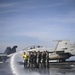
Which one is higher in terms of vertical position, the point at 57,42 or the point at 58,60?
the point at 57,42

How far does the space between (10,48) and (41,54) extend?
3350 cm

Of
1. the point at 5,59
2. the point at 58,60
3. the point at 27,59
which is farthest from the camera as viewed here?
the point at 5,59

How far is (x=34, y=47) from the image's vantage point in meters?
40.1

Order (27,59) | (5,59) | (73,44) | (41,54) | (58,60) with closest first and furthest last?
(41,54)
(27,59)
(73,44)
(58,60)
(5,59)

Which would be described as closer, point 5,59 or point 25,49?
point 25,49

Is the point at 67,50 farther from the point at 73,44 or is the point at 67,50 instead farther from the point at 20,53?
the point at 20,53

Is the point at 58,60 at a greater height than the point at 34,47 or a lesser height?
lesser

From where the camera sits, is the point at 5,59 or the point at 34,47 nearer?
the point at 34,47

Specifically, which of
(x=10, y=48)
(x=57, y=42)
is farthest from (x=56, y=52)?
(x=10, y=48)

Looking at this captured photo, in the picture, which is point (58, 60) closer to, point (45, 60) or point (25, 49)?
point (25, 49)

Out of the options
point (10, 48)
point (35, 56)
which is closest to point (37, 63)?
point (35, 56)

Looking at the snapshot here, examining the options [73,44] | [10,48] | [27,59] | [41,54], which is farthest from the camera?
[10,48]

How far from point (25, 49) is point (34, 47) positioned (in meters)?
2.00

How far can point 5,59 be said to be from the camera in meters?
50.9
